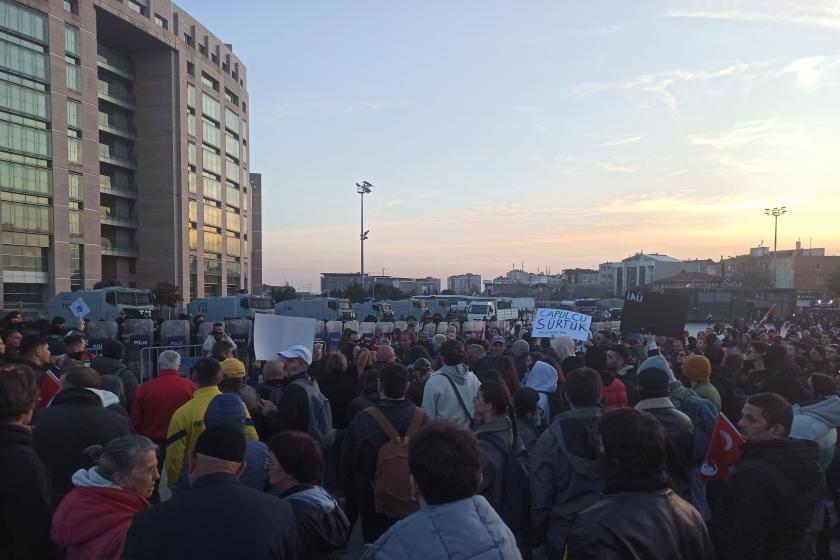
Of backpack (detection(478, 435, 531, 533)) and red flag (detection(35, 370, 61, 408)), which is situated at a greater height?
red flag (detection(35, 370, 61, 408))

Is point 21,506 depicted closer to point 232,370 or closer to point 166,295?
point 232,370

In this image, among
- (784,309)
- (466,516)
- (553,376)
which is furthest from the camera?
(784,309)

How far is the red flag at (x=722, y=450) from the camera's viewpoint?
173 inches

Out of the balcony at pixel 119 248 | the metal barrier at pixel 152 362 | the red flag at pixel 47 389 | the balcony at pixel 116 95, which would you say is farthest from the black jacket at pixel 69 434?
the balcony at pixel 116 95

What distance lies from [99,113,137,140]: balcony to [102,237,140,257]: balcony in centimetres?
942

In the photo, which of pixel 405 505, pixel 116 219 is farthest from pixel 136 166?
pixel 405 505

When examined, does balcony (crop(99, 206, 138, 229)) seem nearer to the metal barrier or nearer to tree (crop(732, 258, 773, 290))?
the metal barrier

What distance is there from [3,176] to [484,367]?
147 ft

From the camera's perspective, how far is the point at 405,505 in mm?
4547

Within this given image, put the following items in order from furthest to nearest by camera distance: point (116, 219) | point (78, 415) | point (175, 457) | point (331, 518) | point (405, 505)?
point (116, 219) < point (175, 457) < point (405, 505) < point (78, 415) < point (331, 518)

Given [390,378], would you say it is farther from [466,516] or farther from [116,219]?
[116,219]

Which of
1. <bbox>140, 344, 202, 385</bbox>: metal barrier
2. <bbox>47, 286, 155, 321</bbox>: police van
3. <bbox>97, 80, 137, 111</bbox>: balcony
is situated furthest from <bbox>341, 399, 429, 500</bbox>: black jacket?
<bbox>97, 80, 137, 111</bbox>: balcony

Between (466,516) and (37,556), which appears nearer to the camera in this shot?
(466,516)

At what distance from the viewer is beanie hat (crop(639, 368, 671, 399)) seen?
4598mm
